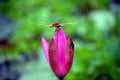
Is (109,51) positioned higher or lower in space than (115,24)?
higher

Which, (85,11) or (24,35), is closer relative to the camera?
(24,35)

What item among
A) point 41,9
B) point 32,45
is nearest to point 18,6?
point 41,9

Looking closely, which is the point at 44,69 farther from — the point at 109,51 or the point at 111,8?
the point at 111,8

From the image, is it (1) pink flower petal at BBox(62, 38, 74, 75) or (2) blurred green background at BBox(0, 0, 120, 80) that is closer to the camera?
(1) pink flower petal at BBox(62, 38, 74, 75)

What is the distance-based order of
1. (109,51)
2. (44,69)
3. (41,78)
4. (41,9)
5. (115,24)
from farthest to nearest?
(41,9) → (115,24) → (109,51) → (44,69) → (41,78)

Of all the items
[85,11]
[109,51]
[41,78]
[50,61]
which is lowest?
[85,11]

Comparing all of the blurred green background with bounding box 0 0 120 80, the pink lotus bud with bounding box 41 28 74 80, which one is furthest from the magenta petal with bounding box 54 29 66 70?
the blurred green background with bounding box 0 0 120 80

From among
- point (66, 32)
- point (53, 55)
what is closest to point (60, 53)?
point (53, 55)

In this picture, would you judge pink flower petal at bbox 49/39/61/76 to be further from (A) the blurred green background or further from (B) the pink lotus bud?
(A) the blurred green background
